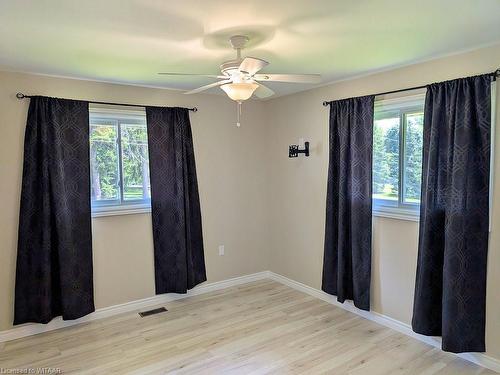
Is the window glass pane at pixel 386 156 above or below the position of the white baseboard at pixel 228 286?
above

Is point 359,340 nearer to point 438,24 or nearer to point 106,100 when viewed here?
point 438,24

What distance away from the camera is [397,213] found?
10.7 ft

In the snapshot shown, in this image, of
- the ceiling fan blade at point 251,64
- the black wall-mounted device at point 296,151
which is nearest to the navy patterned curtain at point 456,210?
the black wall-mounted device at point 296,151

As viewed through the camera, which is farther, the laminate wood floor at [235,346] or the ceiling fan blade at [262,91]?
the laminate wood floor at [235,346]

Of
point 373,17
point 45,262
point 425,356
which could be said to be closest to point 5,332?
point 45,262

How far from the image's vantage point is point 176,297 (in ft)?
13.6

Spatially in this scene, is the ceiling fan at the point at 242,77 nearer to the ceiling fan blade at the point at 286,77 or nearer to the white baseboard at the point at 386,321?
the ceiling fan blade at the point at 286,77

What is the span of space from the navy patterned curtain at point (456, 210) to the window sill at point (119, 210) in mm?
2697

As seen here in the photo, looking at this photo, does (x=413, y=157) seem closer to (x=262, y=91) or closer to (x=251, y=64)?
(x=262, y=91)

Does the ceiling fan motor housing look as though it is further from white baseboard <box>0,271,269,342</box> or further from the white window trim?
white baseboard <box>0,271,269,342</box>

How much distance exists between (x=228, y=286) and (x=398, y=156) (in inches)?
99.3

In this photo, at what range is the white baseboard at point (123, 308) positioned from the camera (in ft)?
10.7

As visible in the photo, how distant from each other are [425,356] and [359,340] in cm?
52

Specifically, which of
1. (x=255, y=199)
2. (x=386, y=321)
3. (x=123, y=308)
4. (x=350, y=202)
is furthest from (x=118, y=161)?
(x=386, y=321)
